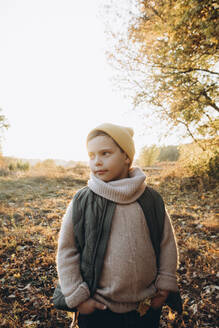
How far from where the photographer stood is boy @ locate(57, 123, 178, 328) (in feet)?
4.47

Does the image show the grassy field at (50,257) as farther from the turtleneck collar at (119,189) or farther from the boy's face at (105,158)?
the boy's face at (105,158)

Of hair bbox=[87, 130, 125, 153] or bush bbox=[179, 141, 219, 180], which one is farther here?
bush bbox=[179, 141, 219, 180]

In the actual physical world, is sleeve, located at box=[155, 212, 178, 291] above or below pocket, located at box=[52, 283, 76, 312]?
above

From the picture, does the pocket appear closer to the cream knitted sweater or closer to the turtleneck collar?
the cream knitted sweater

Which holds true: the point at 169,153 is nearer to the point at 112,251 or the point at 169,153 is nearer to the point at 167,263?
the point at 167,263

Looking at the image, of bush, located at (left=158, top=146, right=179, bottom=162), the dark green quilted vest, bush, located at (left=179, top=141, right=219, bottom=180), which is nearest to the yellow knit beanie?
the dark green quilted vest

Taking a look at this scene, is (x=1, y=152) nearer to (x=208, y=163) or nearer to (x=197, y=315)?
(x=208, y=163)

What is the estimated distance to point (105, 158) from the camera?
1.51m

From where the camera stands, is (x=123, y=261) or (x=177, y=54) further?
(x=177, y=54)

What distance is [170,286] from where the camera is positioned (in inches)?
58.0

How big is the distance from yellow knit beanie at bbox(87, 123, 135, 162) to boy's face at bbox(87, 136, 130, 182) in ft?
0.15

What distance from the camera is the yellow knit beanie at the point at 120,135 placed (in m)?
1.50

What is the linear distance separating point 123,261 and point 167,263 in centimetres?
40

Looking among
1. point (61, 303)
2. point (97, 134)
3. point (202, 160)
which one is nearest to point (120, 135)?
point (97, 134)
